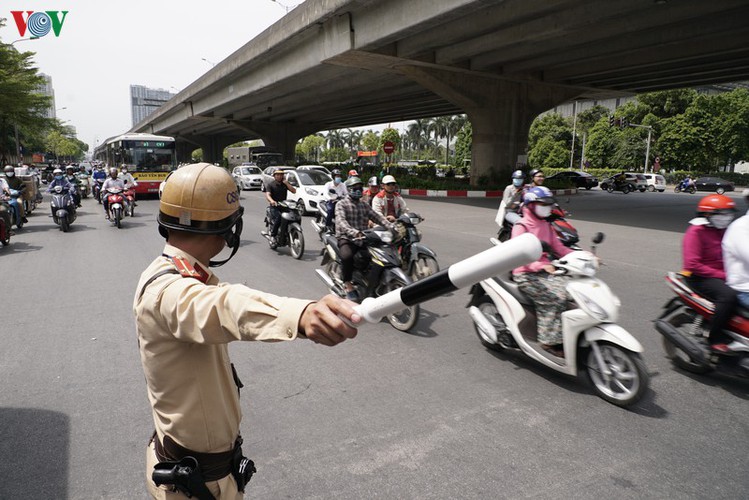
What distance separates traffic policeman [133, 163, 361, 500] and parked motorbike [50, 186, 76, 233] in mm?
12911

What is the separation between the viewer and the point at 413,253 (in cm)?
683

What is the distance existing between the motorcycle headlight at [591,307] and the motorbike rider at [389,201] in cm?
423

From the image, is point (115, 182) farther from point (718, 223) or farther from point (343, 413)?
point (718, 223)

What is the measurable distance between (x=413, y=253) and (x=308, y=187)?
33.9 feet

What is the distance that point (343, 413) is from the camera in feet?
11.3

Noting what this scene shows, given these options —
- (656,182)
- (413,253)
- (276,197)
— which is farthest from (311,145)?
(413,253)

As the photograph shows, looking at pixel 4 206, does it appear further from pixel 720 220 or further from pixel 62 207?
pixel 720 220

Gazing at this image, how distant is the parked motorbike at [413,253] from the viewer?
6.76 meters

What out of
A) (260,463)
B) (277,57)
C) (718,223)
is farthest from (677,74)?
(260,463)

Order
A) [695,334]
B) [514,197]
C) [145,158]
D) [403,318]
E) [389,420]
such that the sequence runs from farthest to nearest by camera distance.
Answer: [145,158] < [514,197] < [403,318] < [695,334] < [389,420]

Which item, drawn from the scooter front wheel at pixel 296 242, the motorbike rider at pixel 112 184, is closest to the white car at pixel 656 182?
the scooter front wheel at pixel 296 242

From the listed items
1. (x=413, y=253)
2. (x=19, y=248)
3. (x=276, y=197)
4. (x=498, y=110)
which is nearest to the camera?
(x=413, y=253)

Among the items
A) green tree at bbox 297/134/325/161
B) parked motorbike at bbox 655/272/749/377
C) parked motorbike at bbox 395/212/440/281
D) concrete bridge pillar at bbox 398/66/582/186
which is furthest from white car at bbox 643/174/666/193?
green tree at bbox 297/134/325/161

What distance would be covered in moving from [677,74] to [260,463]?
25.0 meters
